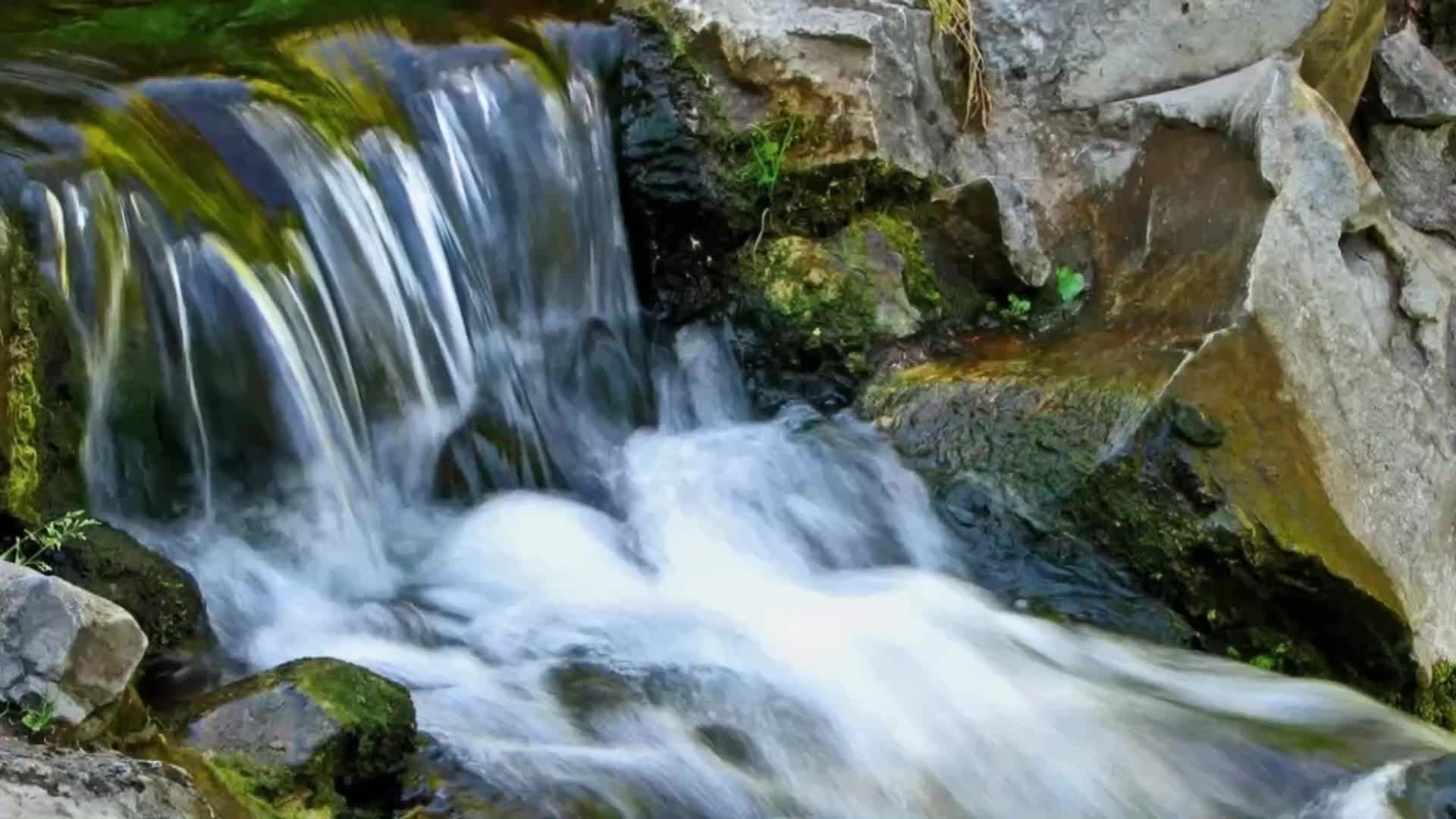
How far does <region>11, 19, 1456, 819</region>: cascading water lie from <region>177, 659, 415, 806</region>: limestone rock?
0.19 metres

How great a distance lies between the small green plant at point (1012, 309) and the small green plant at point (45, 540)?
2.95 metres

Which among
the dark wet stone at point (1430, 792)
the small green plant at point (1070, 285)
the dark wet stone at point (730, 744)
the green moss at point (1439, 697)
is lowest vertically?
the green moss at point (1439, 697)

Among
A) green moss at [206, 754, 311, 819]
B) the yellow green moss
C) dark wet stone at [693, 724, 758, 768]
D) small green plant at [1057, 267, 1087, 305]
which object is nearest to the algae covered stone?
small green plant at [1057, 267, 1087, 305]

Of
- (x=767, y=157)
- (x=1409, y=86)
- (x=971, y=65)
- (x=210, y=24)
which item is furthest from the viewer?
(x=1409, y=86)

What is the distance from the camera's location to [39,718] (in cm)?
233

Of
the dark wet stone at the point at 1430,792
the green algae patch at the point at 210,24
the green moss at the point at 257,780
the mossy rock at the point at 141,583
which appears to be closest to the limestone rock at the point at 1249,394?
the dark wet stone at the point at 1430,792

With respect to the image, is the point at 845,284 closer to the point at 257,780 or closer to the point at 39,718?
the point at 257,780

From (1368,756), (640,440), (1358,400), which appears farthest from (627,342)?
(1368,756)

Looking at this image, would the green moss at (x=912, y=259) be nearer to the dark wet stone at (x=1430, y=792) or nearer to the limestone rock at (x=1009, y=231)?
the limestone rock at (x=1009, y=231)

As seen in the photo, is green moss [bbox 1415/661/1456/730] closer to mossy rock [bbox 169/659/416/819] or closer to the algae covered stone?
the algae covered stone

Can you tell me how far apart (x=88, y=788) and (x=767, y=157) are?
3460 millimetres

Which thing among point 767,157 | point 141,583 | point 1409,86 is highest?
point 1409,86

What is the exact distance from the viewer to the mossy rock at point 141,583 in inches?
131

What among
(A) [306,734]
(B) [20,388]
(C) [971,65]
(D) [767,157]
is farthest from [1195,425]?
(B) [20,388]
